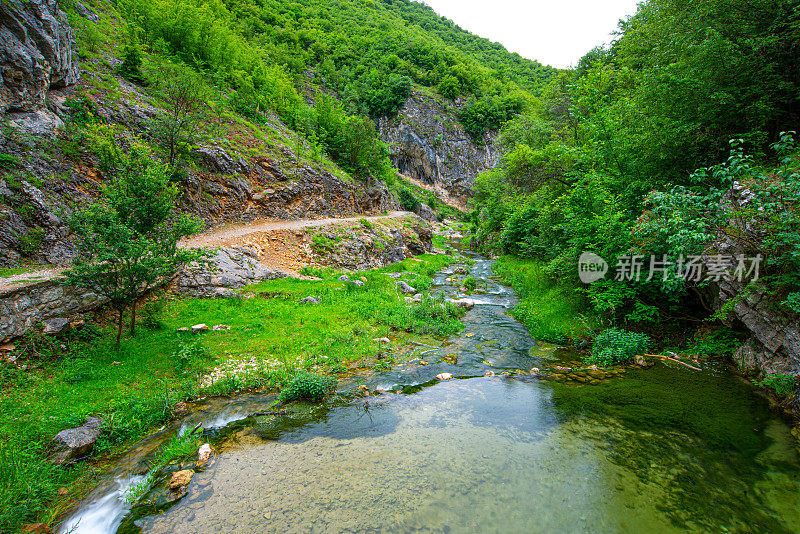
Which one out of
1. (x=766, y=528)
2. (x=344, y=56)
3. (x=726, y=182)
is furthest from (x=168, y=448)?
(x=344, y=56)

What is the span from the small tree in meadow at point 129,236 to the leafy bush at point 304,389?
15.5 ft

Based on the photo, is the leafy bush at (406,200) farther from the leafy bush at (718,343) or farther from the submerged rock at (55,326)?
the submerged rock at (55,326)

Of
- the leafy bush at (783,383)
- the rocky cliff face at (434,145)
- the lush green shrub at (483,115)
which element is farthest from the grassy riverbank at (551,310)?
the lush green shrub at (483,115)

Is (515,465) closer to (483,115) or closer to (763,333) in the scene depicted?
(763,333)

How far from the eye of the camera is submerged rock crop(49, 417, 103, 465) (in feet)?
Answer: 17.2

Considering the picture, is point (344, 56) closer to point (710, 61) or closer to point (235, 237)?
point (235, 237)

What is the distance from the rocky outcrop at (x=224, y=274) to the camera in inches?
478

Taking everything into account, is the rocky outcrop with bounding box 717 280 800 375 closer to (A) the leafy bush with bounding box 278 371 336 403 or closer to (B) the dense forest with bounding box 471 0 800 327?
(B) the dense forest with bounding box 471 0 800 327

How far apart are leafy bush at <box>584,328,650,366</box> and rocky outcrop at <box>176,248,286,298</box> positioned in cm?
1273

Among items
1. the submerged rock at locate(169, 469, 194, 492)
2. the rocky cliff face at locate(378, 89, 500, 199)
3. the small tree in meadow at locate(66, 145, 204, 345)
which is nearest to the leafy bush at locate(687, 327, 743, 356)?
the submerged rock at locate(169, 469, 194, 492)

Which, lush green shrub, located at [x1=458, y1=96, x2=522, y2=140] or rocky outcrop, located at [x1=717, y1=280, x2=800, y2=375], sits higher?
lush green shrub, located at [x1=458, y1=96, x2=522, y2=140]

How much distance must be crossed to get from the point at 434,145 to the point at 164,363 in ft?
258

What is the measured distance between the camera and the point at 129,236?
7922mm

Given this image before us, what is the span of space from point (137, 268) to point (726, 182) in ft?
52.4
